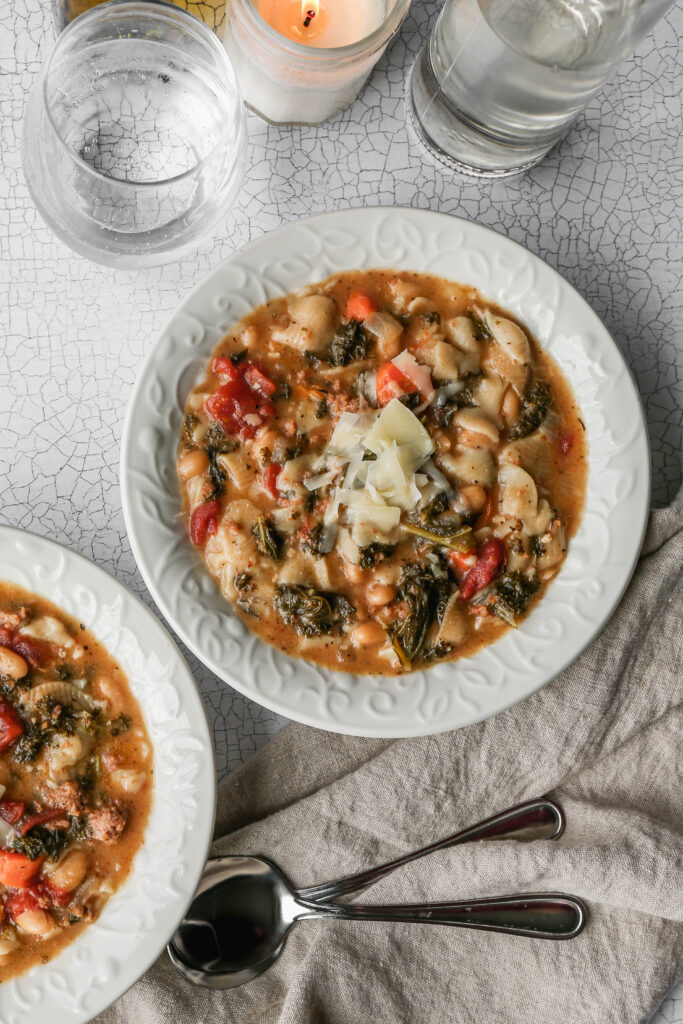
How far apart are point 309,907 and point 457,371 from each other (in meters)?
2.33

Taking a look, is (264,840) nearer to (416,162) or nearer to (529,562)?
(529,562)

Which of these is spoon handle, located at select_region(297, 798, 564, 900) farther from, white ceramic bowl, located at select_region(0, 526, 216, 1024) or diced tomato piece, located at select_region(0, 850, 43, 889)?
diced tomato piece, located at select_region(0, 850, 43, 889)

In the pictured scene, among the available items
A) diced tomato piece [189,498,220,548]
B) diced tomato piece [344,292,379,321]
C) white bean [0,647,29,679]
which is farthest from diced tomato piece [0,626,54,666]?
diced tomato piece [344,292,379,321]

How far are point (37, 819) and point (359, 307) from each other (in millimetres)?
2391

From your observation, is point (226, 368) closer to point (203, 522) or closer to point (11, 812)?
point (203, 522)

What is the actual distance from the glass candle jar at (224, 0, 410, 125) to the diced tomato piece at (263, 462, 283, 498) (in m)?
1.48

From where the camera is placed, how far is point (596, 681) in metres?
3.88

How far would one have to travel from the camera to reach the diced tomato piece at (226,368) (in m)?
3.62

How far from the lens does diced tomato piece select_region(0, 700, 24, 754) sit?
138 inches

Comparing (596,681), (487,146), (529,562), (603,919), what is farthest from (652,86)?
(603,919)

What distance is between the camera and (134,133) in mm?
3816

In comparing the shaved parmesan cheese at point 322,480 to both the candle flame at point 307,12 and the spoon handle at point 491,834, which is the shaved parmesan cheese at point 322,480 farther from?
the candle flame at point 307,12

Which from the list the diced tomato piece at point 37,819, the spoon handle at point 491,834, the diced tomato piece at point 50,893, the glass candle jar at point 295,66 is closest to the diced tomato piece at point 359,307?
the glass candle jar at point 295,66

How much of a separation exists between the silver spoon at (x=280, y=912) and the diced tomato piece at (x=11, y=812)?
807 millimetres
